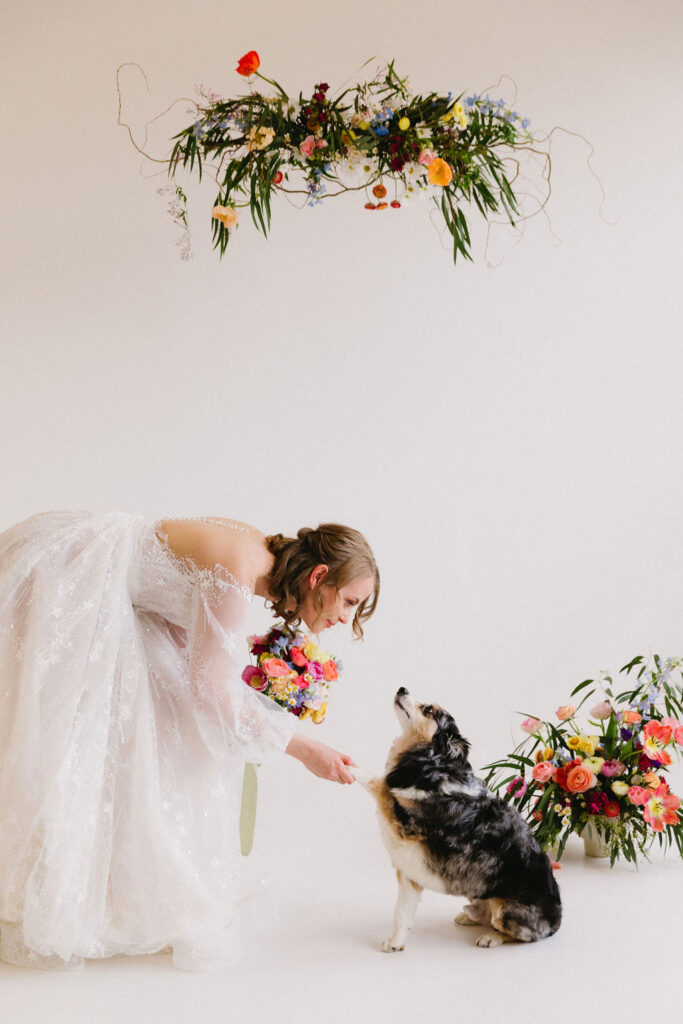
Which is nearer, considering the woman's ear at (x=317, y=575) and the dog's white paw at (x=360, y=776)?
the dog's white paw at (x=360, y=776)

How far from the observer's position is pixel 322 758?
2.92 m

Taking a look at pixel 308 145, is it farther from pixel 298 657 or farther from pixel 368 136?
pixel 298 657

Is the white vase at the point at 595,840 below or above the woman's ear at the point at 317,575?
below

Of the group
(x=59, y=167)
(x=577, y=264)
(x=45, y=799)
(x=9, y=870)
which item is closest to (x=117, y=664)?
(x=45, y=799)

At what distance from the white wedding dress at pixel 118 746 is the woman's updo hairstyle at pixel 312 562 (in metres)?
0.21

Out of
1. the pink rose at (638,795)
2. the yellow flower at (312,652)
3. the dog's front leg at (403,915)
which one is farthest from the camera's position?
the pink rose at (638,795)

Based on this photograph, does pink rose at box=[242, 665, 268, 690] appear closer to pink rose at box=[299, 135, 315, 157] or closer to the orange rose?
the orange rose

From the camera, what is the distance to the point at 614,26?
17.5 ft

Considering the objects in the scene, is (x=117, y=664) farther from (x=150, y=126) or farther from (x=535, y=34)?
(x=535, y=34)

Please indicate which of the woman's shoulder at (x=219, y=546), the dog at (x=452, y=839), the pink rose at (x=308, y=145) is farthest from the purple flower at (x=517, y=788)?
the pink rose at (x=308, y=145)

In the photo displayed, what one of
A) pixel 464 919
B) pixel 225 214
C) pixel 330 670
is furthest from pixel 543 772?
pixel 225 214

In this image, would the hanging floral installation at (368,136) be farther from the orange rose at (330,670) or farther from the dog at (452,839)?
the dog at (452,839)

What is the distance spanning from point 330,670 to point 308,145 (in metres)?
1.61

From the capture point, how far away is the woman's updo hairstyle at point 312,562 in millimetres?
3146
